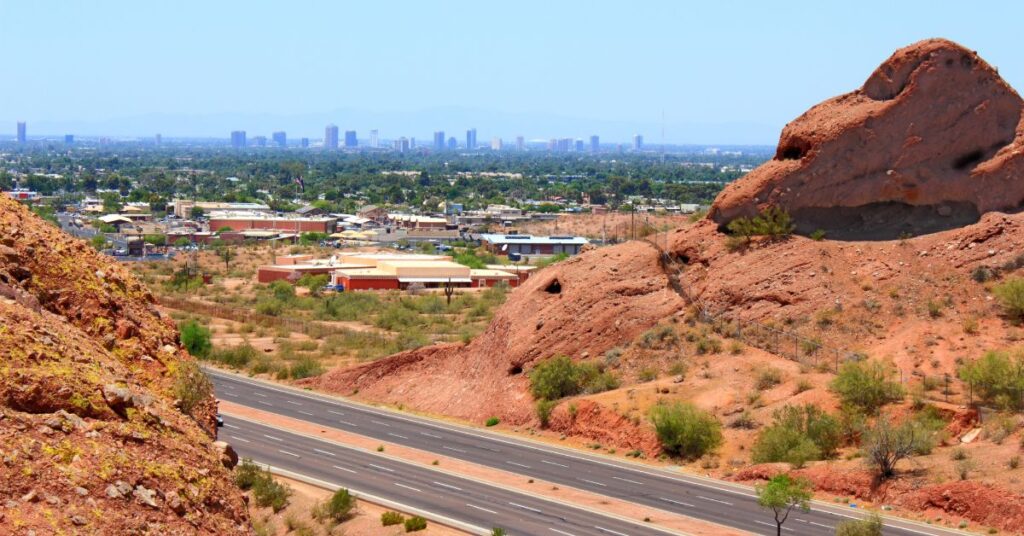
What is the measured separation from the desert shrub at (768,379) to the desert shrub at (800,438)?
288 centimetres

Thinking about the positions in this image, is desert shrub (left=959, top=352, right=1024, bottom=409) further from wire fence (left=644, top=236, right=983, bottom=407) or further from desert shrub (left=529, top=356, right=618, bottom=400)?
desert shrub (left=529, top=356, right=618, bottom=400)

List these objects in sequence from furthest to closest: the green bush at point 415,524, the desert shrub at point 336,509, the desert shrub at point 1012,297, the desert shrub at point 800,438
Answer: the desert shrub at point 1012,297 < the desert shrub at point 800,438 < the desert shrub at point 336,509 < the green bush at point 415,524

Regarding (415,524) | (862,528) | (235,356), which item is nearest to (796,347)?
(862,528)

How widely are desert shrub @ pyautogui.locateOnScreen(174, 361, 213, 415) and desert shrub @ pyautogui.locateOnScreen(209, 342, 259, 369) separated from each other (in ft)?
142

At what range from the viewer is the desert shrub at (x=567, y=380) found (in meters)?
43.3

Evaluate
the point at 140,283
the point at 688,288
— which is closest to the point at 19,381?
the point at 140,283

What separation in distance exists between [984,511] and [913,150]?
16.3m

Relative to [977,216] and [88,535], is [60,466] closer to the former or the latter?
[88,535]

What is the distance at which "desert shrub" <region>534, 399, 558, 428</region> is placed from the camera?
42594 millimetres

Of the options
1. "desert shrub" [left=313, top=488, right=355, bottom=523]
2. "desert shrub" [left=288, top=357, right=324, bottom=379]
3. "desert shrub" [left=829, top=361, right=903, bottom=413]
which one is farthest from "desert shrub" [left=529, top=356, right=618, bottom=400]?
"desert shrub" [left=288, top=357, right=324, bottom=379]

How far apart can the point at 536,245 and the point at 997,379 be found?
3456 inches

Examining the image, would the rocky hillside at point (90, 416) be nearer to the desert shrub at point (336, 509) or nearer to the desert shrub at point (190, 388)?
the desert shrub at point (190, 388)

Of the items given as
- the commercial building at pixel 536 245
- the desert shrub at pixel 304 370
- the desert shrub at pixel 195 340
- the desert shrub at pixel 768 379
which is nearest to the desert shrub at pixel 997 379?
the desert shrub at pixel 768 379

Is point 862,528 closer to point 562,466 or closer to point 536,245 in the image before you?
point 562,466
